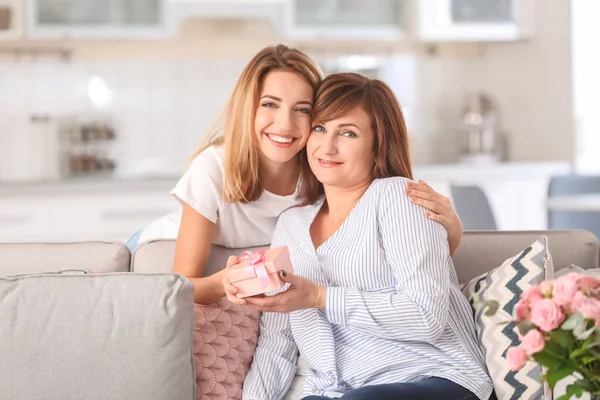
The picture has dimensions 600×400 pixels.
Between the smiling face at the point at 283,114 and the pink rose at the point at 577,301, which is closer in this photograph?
the pink rose at the point at 577,301

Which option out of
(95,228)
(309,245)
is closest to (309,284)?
(309,245)

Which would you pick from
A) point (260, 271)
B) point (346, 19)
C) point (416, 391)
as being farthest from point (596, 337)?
point (346, 19)

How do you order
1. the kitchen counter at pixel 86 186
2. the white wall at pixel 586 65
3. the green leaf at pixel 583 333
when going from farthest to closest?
the white wall at pixel 586 65 < the kitchen counter at pixel 86 186 < the green leaf at pixel 583 333

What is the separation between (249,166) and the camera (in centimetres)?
227

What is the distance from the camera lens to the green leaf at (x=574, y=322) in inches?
50.8

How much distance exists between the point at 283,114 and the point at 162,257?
505 mm

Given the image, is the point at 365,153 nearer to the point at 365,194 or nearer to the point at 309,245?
the point at 365,194

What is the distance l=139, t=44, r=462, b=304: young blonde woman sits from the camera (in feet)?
7.30

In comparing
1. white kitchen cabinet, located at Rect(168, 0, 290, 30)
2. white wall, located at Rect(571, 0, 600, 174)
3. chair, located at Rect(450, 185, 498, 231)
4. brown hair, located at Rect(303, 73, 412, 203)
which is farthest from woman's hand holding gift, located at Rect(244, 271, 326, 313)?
white wall, located at Rect(571, 0, 600, 174)

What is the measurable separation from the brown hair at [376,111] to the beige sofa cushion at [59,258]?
65 cm

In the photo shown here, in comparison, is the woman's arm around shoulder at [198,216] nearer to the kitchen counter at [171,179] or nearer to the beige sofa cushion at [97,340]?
the beige sofa cushion at [97,340]

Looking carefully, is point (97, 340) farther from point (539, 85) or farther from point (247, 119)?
point (539, 85)

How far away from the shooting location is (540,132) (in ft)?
17.4

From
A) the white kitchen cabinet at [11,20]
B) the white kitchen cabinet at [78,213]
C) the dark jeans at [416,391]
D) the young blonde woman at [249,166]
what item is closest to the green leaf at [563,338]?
the dark jeans at [416,391]
